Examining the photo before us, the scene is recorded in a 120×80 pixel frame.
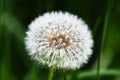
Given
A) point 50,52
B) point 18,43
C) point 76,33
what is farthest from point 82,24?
point 18,43

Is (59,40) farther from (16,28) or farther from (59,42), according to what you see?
(16,28)

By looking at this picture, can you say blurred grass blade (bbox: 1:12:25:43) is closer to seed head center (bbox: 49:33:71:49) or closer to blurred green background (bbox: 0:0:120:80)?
blurred green background (bbox: 0:0:120:80)

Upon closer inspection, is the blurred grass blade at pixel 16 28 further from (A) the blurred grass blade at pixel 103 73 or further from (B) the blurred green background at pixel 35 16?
(A) the blurred grass blade at pixel 103 73

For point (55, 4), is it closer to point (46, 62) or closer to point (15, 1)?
point (15, 1)

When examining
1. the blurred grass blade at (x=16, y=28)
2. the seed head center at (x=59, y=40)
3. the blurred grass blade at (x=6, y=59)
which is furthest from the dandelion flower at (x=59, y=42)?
the blurred grass blade at (x=16, y=28)

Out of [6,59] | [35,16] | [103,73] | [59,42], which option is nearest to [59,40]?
[59,42]

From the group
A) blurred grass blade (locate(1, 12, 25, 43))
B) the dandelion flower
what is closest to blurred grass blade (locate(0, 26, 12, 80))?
blurred grass blade (locate(1, 12, 25, 43))

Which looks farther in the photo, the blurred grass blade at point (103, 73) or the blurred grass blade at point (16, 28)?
the blurred grass blade at point (16, 28)
